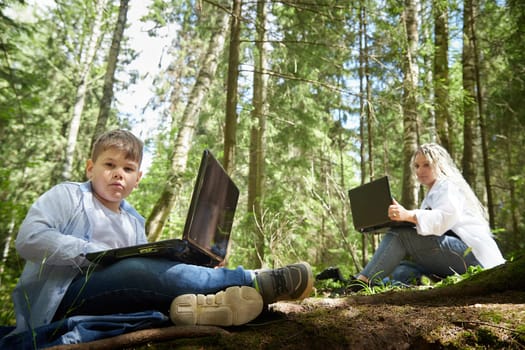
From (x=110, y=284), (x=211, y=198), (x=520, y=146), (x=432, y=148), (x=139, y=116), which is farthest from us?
(x=520, y=146)

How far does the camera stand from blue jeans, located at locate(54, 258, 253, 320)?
184 centimetres

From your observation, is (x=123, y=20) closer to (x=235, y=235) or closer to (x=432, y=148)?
(x=235, y=235)

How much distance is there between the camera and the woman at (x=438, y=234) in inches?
143

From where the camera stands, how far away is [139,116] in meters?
7.94

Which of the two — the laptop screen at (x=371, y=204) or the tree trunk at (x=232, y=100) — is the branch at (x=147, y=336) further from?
the tree trunk at (x=232, y=100)

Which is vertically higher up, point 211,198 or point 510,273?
point 211,198

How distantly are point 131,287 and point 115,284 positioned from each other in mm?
84

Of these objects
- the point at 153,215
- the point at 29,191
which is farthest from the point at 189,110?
the point at 29,191

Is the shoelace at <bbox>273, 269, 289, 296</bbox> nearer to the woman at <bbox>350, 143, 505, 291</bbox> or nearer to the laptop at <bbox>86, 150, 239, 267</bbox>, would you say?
A: the laptop at <bbox>86, 150, 239, 267</bbox>

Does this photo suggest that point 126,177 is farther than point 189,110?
No

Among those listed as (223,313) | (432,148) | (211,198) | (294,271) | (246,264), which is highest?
(432,148)

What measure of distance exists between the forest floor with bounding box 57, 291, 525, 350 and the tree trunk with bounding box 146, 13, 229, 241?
157 inches

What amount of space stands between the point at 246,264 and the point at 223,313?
6745mm

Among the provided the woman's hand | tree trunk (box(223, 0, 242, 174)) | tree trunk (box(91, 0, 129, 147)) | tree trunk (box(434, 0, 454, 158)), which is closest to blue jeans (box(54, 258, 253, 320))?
the woman's hand
